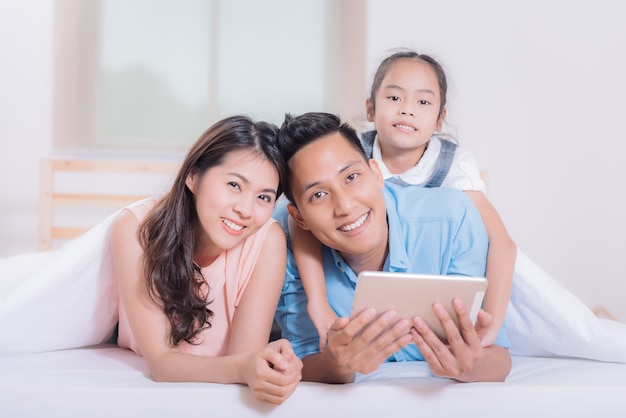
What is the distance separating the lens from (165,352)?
49.9 inches

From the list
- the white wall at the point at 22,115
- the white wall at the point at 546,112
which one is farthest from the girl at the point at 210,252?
the white wall at the point at 22,115

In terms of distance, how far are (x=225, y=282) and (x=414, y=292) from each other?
0.55 m

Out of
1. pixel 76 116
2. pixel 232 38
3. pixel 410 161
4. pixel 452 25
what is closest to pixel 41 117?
pixel 76 116

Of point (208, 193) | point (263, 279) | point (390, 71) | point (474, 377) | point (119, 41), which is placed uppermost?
point (119, 41)

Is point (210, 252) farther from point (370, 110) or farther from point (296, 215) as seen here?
point (370, 110)

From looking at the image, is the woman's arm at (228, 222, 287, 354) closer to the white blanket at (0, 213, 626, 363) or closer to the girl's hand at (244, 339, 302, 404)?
the girl's hand at (244, 339, 302, 404)

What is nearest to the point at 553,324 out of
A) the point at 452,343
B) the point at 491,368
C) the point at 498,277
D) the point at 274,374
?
the point at 498,277

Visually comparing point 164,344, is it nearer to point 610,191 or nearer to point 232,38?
point 232,38

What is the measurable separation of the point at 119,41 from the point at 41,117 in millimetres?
590

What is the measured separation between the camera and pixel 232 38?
3.69 meters

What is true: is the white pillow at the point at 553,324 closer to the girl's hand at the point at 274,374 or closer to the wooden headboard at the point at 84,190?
the girl's hand at the point at 274,374

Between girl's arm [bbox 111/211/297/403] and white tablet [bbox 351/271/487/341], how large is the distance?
6.9 inches

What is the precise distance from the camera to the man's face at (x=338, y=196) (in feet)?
4.42

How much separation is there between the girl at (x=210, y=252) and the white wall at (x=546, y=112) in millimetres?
2281
